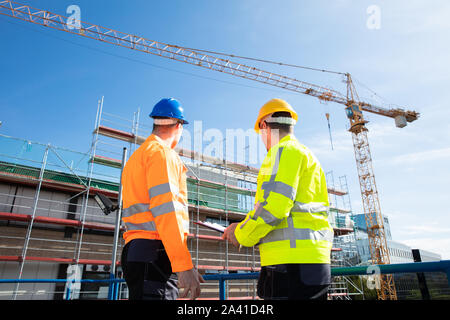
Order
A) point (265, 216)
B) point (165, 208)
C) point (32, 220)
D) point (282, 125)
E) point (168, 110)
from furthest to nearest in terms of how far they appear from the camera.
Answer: point (32, 220)
point (168, 110)
point (282, 125)
point (165, 208)
point (265, 216)

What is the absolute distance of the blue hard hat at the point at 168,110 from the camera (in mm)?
2282

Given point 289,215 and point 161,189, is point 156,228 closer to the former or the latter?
point 161,189

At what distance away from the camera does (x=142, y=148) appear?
6.65ft

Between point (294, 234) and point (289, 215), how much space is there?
121mm

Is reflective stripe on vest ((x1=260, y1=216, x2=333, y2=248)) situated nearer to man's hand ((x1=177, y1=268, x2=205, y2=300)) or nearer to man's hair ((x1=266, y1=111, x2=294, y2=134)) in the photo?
man's hand ((x1=177, y1=268, x2=205, y2=300))

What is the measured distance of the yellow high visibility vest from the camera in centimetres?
160

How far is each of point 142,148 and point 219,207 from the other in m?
18.5

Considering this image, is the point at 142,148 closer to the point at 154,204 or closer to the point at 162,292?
the point at 154,204

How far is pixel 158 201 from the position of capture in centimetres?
177

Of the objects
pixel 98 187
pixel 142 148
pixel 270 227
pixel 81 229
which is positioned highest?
pixel 98 187

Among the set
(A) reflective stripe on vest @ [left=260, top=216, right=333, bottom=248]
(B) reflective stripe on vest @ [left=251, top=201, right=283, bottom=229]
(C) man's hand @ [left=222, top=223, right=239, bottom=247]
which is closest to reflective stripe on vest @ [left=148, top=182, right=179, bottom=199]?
(C) man's hand @ [left=222, top=223, right=239, bottom=247]

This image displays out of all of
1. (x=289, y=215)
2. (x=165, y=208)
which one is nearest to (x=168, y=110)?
(x=165, y=208)
